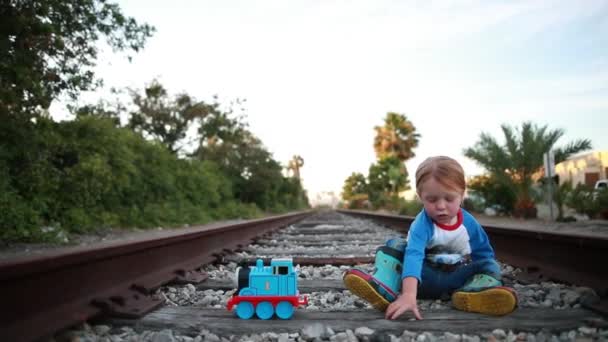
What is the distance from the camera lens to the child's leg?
2326 millimetres

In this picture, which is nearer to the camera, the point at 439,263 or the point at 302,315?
the point at 302,315

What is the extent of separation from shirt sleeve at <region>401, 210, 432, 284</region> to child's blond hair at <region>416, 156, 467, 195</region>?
22cm

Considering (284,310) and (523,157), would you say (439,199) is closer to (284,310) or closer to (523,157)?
(284,310)

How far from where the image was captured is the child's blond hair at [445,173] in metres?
2.21

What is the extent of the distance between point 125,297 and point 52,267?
0.52 m

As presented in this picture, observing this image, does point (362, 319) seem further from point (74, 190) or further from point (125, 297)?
point (74, 190)

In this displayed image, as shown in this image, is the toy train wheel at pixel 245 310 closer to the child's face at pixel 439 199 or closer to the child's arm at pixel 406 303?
the child's arm at pixel 406 303

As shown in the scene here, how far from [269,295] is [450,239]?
100 centimetres

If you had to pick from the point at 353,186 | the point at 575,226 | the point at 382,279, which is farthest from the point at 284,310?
the point at 353,186

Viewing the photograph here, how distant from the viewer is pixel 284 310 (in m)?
2.22

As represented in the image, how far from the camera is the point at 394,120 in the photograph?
171 feet

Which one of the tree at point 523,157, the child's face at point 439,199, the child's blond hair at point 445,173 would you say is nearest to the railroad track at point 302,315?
the child's face at point 439,199

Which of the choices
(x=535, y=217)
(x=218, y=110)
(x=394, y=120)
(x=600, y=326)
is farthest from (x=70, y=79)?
(x=394, y=120)

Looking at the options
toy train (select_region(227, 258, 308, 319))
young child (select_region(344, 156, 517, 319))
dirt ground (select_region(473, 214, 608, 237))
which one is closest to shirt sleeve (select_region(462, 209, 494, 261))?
young child (select_region(344, 156, 517, 319))
